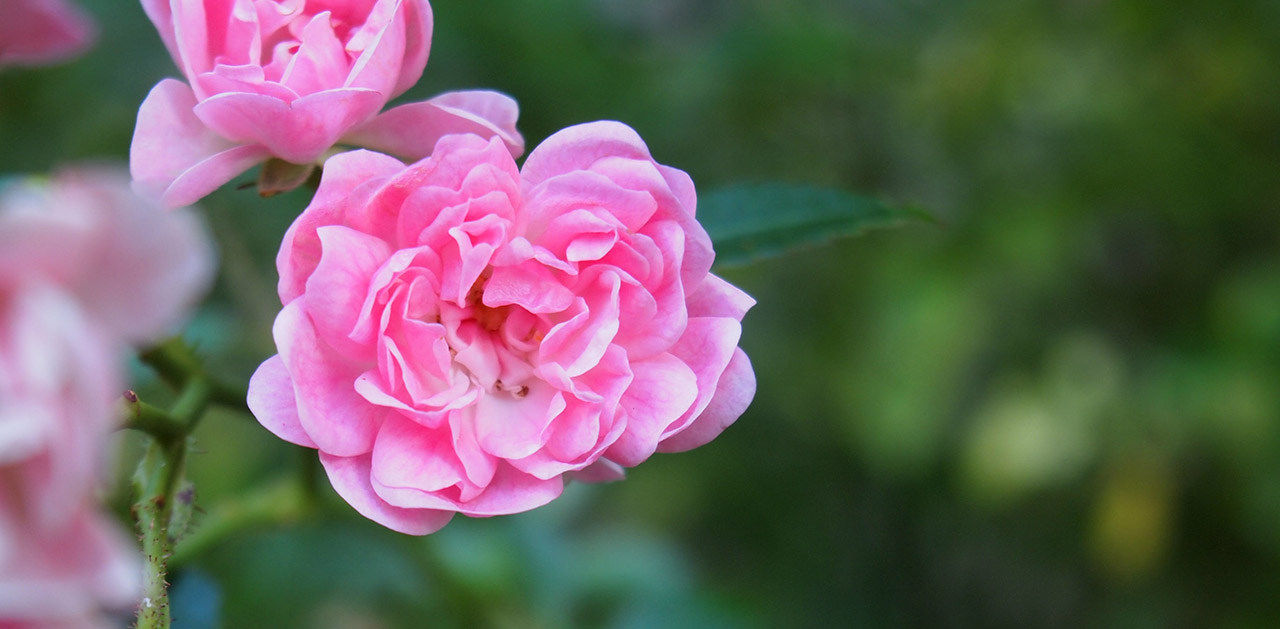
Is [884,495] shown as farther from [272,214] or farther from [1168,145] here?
[272,214]

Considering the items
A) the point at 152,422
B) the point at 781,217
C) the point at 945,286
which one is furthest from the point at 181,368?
the point at 945,286

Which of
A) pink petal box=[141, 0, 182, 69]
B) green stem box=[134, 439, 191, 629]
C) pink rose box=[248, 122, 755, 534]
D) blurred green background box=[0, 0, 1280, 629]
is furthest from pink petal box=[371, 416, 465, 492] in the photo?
blurred green background box=[0, 0, 1280, 629]

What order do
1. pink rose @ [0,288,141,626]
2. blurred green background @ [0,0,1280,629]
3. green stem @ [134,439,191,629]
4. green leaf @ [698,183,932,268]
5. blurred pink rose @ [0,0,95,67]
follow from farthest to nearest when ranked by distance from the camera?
blurred green background @ [0,0,1280,629] < green leaf @ [698,183,932,268] < blurred pink rose @ [0,0,95,67] < green stem @ [134,439,191,629] < pink rose @ [0,288,141,626]

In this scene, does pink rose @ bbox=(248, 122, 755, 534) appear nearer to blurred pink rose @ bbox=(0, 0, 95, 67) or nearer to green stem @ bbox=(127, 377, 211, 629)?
green stem @ bbox=(127, 377, 211, 629)

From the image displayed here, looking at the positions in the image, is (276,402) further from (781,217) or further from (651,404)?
(781,217)

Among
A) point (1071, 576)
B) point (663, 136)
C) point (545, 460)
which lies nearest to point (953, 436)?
point (1071, 576)

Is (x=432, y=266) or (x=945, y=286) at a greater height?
→ (x=432, y=266)

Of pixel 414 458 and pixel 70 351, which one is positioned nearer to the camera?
pixel 70 351

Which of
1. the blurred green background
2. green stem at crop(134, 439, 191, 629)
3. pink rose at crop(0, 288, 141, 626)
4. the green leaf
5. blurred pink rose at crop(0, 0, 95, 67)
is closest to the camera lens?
pink rose at crop(0, 288, 141, 626)

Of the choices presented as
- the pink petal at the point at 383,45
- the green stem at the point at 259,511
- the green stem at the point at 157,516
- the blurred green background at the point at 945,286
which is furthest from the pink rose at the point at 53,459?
the blurred green background at the point at 945,286
